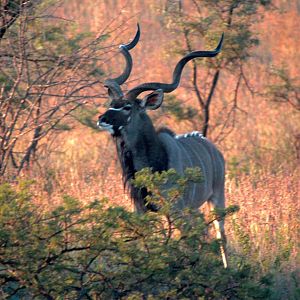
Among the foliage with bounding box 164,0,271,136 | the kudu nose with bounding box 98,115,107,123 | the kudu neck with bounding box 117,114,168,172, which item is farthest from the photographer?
the foliage with bounding box 164,0,271,136

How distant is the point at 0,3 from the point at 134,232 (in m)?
3.07

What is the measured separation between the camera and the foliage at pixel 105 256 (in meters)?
4.54

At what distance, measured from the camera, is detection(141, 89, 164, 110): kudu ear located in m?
6.34

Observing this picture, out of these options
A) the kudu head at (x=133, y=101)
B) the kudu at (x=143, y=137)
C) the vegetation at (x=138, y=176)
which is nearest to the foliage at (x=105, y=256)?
the vegetation at (x=138, y=176)

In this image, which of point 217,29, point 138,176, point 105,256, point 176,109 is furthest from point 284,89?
point 105,256

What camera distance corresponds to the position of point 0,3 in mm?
6977

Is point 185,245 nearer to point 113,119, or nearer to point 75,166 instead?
point 113,119

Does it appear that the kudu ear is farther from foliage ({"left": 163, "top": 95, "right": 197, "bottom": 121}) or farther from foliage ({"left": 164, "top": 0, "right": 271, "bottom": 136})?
foliage ({"left": 163, "top": 95, "right": 197, "bottom": 121})

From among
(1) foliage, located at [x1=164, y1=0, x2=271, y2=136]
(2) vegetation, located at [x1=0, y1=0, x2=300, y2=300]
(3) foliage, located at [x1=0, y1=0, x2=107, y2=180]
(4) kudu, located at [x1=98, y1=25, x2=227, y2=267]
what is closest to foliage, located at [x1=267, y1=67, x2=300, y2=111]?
(2) vegetation, located at [x1=0, y1=0, x2=300, y2=300]

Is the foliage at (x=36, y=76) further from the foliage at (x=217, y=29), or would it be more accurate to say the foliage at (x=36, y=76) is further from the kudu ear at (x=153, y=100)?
the foliage at (x=217, y=29)

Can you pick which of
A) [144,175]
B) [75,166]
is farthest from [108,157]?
[144,175]

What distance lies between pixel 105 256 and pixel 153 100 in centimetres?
197

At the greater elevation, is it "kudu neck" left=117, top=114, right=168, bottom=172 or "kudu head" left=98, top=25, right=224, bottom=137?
"kudu head" left=98, top=25, right=224, bottom=137

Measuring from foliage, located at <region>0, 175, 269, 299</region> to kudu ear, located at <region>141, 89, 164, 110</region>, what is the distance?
67.9 inches
